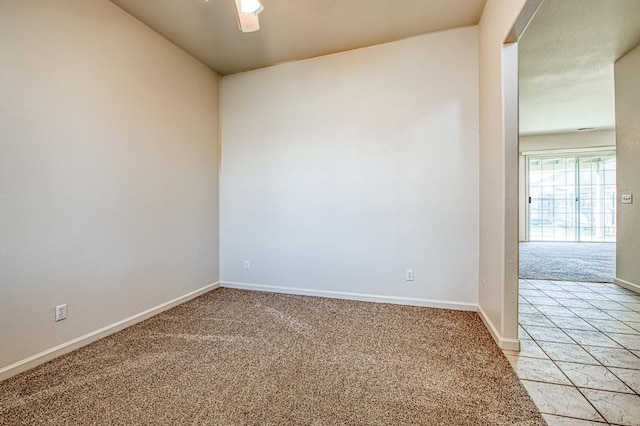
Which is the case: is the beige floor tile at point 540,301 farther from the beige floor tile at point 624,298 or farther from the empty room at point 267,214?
the empty room at point 267,214

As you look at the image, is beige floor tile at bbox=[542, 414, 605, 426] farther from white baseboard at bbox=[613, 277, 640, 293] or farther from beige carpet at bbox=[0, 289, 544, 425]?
white baseboard at bbox=[613, 277, 640, 293]

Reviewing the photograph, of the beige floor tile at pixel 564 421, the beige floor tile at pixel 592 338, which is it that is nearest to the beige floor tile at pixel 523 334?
the beige floor tile at pixel 592 338

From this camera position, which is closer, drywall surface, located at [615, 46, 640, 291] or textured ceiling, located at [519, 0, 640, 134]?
textured ceiling, located at [519, 0, 640, 134]

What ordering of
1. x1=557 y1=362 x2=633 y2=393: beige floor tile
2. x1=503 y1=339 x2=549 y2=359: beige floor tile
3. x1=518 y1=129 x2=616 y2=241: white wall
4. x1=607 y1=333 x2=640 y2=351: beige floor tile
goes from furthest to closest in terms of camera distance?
x1=518 y1=129 x2=616 y2=241: white wall < x1=607 y1=333 x2=640 y2=351: beige floor tile < x1=503 y1=339 x2=549 y2=359: beige floor tile < x1=557 y1=362 x2=633 y2=393: beige floor tile

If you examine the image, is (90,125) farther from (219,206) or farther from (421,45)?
(421,45)

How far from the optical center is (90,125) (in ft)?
7.32

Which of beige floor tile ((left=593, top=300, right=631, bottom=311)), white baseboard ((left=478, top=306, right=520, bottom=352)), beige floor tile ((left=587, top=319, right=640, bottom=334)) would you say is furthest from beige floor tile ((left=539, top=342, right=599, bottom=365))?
beige floor tile ((left=593, top=300, right=631, bottom=311))

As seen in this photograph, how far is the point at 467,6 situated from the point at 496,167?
4.81 feet

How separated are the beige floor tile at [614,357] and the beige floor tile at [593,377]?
5.4 inches

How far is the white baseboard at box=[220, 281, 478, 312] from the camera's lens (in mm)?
2825

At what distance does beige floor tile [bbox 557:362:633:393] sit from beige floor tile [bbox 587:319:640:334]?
801 mm

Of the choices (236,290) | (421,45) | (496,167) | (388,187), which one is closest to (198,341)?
(236,290)

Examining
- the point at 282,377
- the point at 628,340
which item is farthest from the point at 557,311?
the point at 282,377

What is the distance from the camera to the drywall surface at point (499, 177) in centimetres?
195
